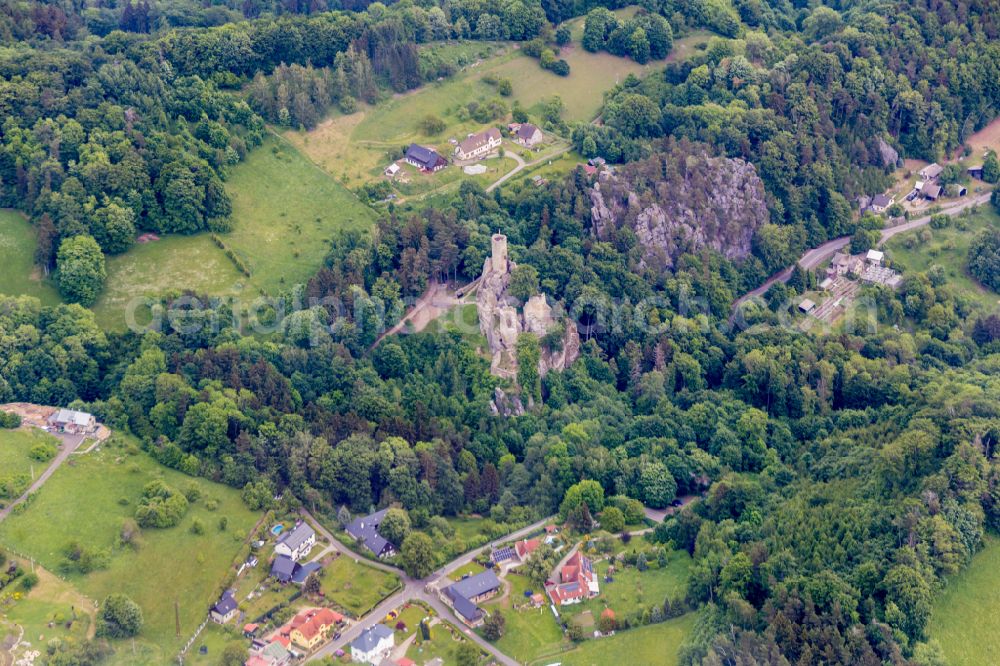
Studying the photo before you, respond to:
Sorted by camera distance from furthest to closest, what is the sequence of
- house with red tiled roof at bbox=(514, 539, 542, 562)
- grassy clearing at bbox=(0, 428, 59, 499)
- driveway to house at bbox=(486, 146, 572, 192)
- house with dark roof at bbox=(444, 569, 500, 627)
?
driveway to house at bbox=(486, 146, 572, 192)
grassy clearing at bbox=(0, 428, 59, 499)
house with red tiled roof at bbox=(514, 539, 542, 562)
house with dark roof at bbox=(444, 569, 500, 627)

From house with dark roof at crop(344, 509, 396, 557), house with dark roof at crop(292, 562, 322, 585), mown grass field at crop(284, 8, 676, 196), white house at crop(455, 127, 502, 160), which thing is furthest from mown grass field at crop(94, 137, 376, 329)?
house with dark roof at crop(292, 562, 322, 585)

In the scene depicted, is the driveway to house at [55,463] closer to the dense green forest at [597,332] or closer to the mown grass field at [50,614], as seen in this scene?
the dense green forest at [597,332]

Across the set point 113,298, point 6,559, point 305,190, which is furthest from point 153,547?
point 305,190

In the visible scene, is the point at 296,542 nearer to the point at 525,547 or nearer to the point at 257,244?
the point at 525,547

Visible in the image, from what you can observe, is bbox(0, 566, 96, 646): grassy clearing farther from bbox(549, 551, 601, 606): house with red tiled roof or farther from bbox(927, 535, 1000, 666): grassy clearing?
bbox(927, 535, 1000, 666): grassy clearing

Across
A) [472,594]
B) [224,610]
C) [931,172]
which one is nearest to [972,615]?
[472,594]

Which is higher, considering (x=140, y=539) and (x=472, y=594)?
(x=472, y=594)

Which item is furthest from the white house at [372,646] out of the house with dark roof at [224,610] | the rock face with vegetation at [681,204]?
the rock face with vegetation at [681,204]
